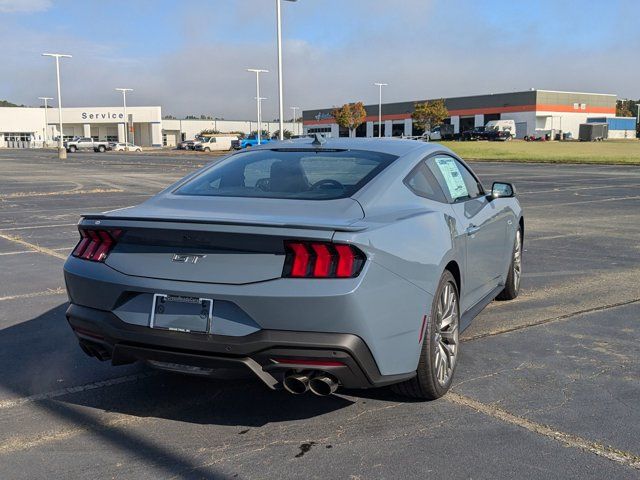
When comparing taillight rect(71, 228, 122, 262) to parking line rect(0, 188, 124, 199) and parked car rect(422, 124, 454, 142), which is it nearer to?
parking line rect(0, 188, 124, 199)

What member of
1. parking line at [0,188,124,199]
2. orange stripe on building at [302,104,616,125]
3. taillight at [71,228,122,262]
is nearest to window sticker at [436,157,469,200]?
taillight at [71,228,122,262]

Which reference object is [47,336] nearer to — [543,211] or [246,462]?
[246,462]

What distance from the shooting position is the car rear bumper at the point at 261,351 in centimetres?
324

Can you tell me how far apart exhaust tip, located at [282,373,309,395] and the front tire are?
2.48ft

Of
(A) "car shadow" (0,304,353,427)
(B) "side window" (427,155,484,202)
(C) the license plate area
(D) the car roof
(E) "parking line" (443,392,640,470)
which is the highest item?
(D) the car roof

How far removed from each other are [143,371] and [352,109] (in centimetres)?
9334

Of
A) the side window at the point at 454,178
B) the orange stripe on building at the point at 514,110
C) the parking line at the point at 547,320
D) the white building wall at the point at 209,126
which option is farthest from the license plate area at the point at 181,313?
the white building wall at the point at 209,126

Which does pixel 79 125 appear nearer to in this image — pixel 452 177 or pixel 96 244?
pixel 452 177

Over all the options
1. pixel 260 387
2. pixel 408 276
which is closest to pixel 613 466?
pixel 408 276

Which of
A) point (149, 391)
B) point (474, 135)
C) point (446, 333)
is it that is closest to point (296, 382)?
point (446, 333)

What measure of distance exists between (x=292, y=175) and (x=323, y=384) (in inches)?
62.2

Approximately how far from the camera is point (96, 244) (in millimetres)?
3787

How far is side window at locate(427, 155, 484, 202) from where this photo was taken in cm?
475

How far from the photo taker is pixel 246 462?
329 cm
